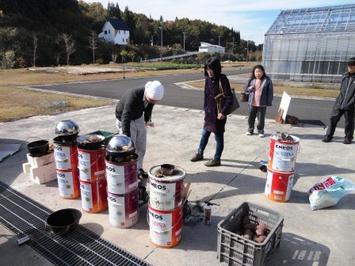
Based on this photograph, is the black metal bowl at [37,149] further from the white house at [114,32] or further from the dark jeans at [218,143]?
the white house at [114,32]

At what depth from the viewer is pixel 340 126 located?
8336mm

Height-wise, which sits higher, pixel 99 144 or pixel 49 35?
pixel 49 35

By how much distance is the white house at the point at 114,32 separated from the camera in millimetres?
68562

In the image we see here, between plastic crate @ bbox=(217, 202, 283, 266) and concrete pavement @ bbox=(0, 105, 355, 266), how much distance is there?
0.60 feet

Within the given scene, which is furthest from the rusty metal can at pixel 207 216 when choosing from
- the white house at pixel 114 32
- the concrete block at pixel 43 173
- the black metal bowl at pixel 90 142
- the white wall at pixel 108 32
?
the white wall at pixel 108 32

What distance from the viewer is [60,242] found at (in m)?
3.13

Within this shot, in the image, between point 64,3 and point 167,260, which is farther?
point 64,3

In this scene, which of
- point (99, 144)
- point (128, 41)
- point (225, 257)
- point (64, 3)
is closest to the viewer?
point (225, 257)

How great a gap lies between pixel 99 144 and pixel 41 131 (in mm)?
4493

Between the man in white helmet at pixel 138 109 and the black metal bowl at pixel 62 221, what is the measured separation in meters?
1.18

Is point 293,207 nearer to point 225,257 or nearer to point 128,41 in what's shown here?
point 225,257

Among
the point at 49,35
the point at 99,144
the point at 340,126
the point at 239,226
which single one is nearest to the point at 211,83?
the point at 99,144

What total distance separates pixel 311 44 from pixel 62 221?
17.2 m

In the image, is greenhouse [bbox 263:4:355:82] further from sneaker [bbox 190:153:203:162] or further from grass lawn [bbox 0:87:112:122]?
sneaker [bbox 190:153:203:162]
